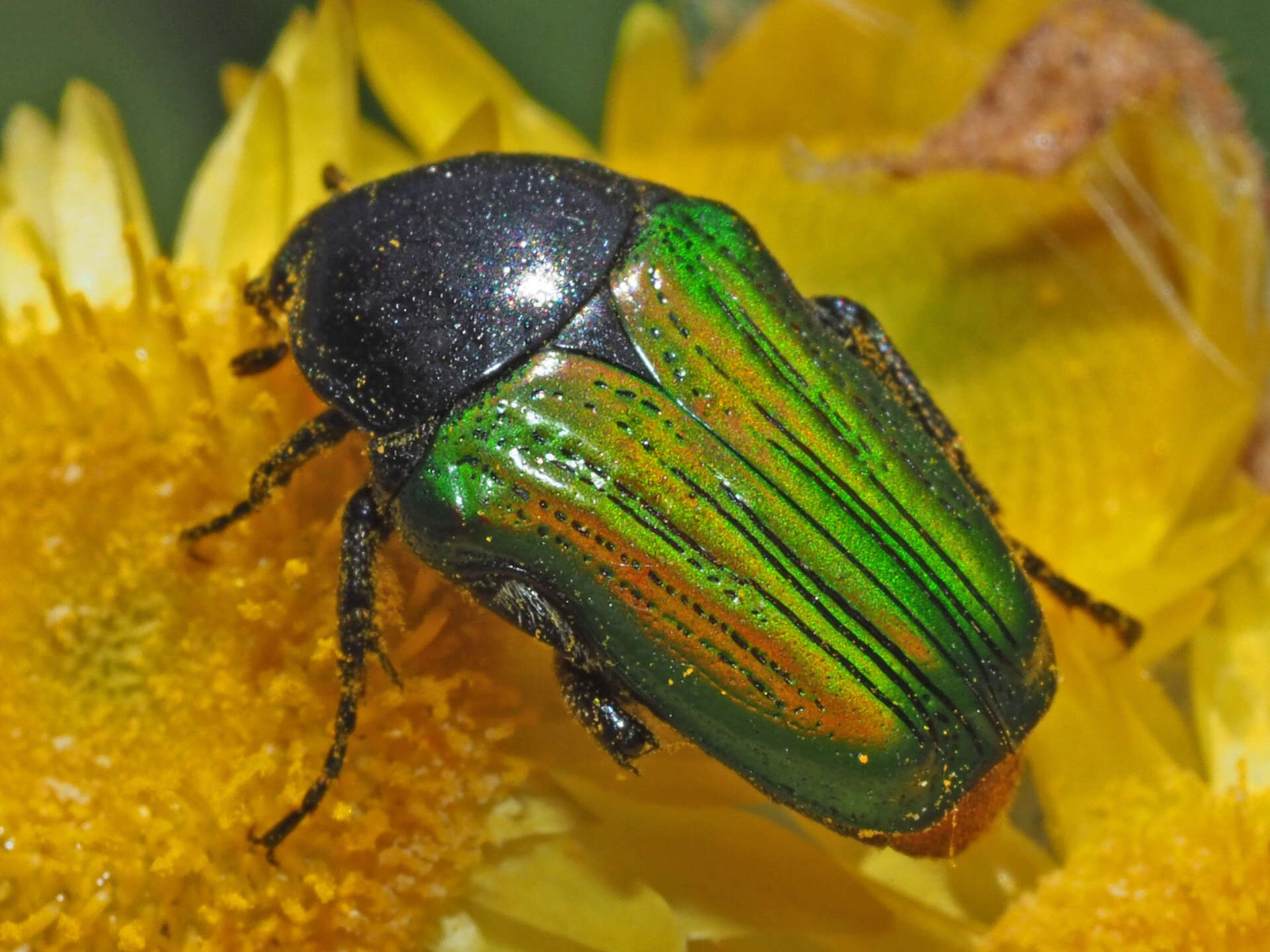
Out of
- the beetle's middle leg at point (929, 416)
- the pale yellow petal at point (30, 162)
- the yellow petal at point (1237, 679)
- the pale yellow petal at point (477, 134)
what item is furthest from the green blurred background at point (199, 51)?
the beetle's middle leg at point (929, 416)

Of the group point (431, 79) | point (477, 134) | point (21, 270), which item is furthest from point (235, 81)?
point (477, 134)

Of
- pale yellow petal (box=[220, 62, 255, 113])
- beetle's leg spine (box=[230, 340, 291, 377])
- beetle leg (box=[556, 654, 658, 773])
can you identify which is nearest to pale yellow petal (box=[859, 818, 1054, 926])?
beetle leg (box=[556, 654, 658, 773])

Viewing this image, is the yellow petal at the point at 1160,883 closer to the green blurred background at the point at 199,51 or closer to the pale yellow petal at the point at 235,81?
the green blurred background at the point at 199,51

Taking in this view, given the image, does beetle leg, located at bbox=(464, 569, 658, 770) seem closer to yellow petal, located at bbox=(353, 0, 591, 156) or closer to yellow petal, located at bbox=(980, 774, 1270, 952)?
yellow petal, located at bbox=(980, 774, 1270, 952)

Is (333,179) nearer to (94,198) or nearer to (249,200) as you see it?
(249,200)

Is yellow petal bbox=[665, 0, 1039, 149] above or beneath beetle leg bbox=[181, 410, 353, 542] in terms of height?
above

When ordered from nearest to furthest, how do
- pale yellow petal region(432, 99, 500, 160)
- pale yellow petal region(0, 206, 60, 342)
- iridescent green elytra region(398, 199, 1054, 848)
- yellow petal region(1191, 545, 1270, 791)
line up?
iridescent green elytra region(398, 199, 1054, 848) → yellow petal region(1191, 545, 1270, 791) → pale yellow petal region(432, 99, 500, 160) → pale yellow petal region(0, 206, 60, 342)

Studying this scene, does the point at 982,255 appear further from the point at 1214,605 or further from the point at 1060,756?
the point at 1060,756
